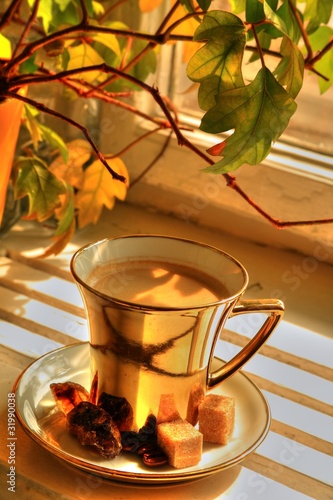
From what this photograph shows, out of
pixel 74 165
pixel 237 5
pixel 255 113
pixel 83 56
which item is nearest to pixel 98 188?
pixel 74 165

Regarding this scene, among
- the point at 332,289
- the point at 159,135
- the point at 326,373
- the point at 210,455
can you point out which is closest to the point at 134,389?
the point at 210,455

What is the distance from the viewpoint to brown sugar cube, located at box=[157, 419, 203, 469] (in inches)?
20.3

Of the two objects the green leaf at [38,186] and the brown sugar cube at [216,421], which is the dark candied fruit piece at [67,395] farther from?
the green leaf at [38,186]

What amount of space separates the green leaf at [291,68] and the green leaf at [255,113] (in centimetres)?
2

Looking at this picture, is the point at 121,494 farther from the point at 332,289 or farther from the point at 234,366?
the point at 332,289

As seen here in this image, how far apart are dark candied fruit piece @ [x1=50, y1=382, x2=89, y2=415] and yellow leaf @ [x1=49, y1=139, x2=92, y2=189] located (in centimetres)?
29

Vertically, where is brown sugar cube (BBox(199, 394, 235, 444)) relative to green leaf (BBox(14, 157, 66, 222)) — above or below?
below

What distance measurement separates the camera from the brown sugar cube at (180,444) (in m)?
0.52

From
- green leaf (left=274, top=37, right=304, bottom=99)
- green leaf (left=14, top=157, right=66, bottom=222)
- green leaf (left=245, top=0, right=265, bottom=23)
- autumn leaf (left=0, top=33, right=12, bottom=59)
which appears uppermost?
green leaf (left=245, top=0, right=265, bottom=23)

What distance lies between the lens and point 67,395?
1.86 feet

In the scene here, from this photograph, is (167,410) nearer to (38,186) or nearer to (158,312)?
(158,312)

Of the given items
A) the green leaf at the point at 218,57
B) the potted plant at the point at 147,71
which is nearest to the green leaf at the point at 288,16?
the potted plant at the point at 147,71

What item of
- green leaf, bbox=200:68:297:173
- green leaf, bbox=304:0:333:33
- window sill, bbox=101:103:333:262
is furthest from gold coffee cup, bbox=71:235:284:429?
window sill, bbox=101:103:333:262

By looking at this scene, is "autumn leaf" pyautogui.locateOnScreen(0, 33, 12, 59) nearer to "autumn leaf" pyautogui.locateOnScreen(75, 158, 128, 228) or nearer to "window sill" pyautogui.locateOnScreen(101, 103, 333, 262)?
"autumn leaf" pyautogui.locateOnScreen(75, 158, 128, 228)
